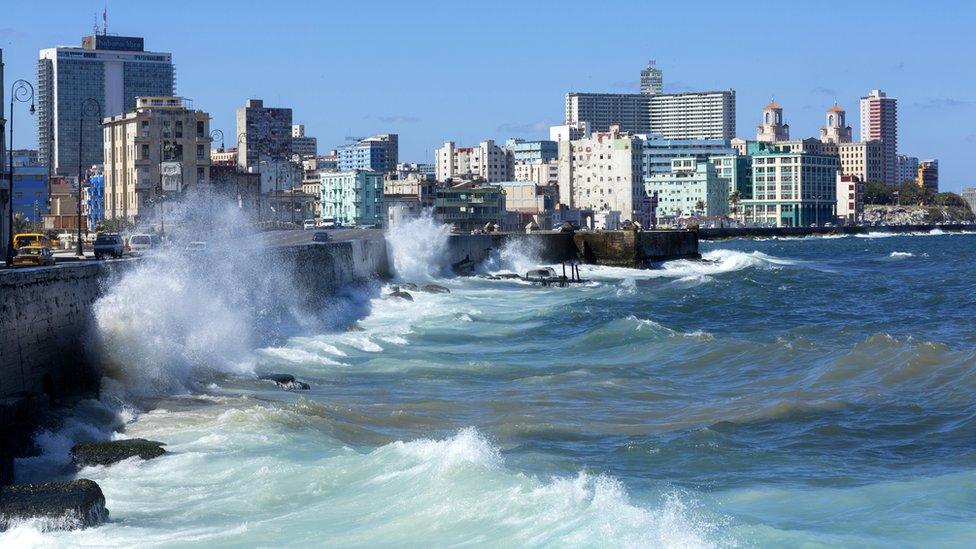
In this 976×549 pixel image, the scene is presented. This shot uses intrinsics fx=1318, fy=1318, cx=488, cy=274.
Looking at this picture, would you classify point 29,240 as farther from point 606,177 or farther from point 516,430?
point 606,177

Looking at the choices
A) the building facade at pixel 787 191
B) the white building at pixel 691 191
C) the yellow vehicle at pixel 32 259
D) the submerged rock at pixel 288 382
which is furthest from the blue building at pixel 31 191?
the building facade at pixel 787 191

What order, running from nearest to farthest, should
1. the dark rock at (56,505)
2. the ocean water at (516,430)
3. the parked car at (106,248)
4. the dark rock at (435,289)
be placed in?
the dark rock at (56,505) → the ocean water at (516,430) → the parked car at (106,248) → the dark rock at (435,289)

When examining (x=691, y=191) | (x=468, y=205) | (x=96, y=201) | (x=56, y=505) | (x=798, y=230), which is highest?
(x=691, y=191)

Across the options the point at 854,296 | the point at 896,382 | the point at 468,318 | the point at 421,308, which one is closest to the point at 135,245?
the point at 421,308

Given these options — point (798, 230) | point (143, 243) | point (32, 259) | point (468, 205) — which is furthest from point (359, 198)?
point (32, 259)

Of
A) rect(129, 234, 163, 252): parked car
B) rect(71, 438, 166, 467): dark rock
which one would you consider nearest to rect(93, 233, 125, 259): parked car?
rect(129, 234, 163, 252): parked car

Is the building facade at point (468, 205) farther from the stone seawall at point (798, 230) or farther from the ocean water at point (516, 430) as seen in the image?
the ocean water at point (516, 430)
